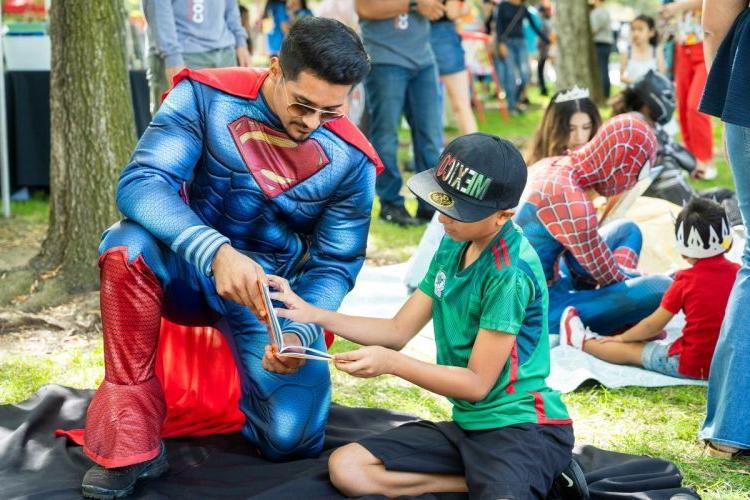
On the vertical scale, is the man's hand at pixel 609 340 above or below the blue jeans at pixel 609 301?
Answer: below

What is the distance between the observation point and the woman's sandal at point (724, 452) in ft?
10.4

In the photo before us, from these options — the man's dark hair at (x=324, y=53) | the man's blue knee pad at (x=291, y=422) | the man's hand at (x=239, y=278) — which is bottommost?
the man's blue knee pad at (x=291, y=422)

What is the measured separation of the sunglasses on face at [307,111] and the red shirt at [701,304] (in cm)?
166

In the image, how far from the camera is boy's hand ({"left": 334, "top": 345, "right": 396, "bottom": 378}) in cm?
246

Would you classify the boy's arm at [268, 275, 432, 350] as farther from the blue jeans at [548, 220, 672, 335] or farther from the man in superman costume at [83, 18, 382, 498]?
the blue jeans at [548, 220, 672, 335]

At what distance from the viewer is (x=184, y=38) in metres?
5.70

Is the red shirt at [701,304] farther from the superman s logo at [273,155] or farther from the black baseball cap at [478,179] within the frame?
the superman s logo at [273,155]

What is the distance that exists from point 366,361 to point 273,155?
0.84 metres

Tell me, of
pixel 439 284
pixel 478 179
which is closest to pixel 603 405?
pixel 439 284

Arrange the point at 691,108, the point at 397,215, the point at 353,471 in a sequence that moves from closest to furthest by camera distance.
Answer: the point at 353,471 → the point at 397,215 → the point at 691,108

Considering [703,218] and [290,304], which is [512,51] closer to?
[703,218]

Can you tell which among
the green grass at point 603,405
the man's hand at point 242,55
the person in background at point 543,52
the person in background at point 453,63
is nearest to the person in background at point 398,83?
the person in background at point 453,63

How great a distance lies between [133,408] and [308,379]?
0.56m

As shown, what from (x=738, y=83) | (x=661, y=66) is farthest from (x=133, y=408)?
(x=661, y=66)
